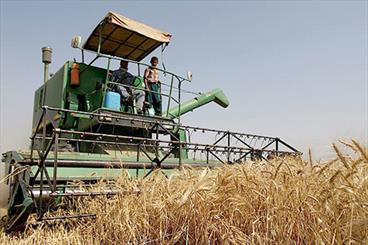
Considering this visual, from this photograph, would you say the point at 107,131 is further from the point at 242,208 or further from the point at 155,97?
the point at 242,208

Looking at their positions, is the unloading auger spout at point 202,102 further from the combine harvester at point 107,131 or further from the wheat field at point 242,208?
the wheat field at point 242,208

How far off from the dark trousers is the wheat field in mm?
3347

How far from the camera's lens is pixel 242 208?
2021 millimetres

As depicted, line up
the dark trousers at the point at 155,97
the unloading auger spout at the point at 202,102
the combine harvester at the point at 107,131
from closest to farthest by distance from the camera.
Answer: the combine harvester at the point at 107,131
the dark trousers at the point at 155,97
the unloading auger spout at the point at 202,102

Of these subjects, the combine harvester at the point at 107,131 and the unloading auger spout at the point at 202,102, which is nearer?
the combine harvester at the point at 107,131

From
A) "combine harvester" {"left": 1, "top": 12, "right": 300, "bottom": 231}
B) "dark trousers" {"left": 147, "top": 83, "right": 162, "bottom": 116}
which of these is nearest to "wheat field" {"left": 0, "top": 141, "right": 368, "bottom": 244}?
"combine harvester" {"left": 1, "top": 12, "right": 300, "bottom": 231}

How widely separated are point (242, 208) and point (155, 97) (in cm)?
454

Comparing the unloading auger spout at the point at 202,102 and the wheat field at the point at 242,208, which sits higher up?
the unloading auger spout at the point at 202,102

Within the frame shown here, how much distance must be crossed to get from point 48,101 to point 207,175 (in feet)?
16.6

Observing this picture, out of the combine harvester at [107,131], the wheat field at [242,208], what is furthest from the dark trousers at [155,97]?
the wheat field at [242,208]

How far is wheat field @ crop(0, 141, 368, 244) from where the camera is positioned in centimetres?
157

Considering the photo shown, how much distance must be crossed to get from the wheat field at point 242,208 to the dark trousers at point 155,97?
335 cm

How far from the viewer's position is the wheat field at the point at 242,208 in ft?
5.14

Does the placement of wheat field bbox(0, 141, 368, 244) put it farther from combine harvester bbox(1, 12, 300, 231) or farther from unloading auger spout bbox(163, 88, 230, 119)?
unloading auger spout bbox(163, 88, 230, 119)
